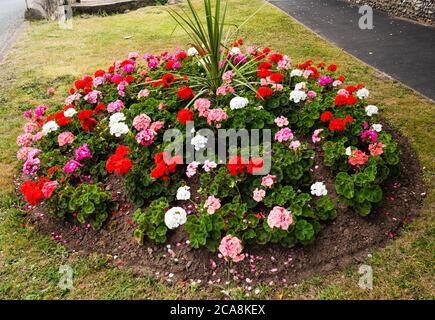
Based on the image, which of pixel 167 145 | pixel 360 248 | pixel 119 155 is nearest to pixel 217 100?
pixel 167 145

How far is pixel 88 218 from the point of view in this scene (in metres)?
3.35

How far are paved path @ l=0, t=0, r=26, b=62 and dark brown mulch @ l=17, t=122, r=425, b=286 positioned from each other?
572 centimetres

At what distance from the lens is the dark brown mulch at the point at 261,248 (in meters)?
2.82

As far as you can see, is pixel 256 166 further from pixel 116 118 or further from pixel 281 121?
pixel 116 118

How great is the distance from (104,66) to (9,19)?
4.84 m

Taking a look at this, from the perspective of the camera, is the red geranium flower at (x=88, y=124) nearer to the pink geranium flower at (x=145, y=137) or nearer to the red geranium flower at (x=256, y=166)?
the pink geranium flower at (x=145, y=137)

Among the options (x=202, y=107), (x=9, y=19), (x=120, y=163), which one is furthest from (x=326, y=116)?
(x=9, y=19)

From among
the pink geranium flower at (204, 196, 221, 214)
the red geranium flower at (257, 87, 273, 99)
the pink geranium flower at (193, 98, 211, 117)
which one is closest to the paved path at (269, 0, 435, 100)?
the red geranium flower at (257, 87, 273, 99)

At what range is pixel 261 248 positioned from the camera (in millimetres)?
2934

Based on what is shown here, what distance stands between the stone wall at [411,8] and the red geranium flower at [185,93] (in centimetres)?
549

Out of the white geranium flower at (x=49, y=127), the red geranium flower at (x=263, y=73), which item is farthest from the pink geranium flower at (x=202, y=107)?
the white geranium flower at (x=49, y=127)

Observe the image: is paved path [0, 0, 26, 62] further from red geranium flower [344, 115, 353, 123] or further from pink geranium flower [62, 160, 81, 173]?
red geranium flower [344, 115, 353, 123]

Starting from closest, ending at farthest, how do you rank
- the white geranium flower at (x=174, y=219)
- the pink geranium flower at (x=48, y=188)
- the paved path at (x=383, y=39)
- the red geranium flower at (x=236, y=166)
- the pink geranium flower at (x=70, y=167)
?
the white geranium flower at (x=174, y=219)
the red geranium flower at (x=236, y=166)
the pink geranium flower at (x=48, y=188)
the pink geranium flower at (x=70, y=167)
the paved path at (x=383, y=39)
